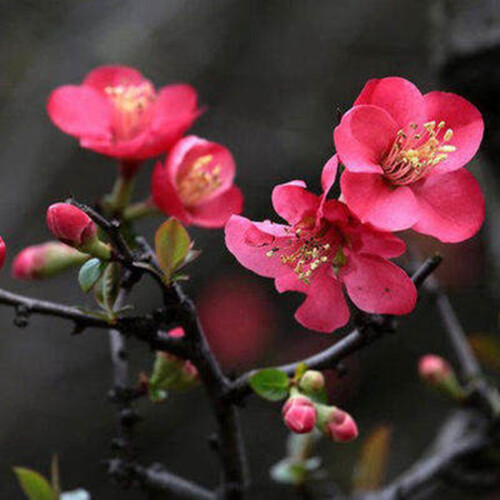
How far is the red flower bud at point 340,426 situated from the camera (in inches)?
25.5

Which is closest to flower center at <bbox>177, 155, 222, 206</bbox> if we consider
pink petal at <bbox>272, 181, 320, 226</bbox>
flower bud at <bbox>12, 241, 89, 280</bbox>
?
flower bud at <bbox>12, 241, 89, 280</bbox>

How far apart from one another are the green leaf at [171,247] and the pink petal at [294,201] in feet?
0.27

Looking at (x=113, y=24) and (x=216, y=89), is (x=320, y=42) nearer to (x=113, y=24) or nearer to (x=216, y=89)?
(x=216, y=89)

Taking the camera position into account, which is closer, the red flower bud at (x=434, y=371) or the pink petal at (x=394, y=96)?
the pink petal at (x=394, y=96)

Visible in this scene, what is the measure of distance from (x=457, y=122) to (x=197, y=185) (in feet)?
1.00

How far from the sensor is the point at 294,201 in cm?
59

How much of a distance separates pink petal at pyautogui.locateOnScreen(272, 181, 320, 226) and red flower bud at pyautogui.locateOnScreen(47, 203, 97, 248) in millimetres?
144

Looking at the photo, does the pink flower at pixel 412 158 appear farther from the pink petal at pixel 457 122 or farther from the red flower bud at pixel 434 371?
the red flower bud at pixel 434 371

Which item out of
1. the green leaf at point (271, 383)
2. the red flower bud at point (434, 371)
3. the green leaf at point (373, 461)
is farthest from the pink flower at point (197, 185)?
the green leaf at point (373, 461)

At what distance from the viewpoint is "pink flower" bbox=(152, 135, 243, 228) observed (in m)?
0.77

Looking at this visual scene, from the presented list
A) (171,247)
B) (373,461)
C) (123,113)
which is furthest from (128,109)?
(373,461)

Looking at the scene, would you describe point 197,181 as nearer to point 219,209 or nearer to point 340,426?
point 219,209

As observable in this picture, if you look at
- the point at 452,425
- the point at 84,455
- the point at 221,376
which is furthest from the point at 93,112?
the point at 84,455

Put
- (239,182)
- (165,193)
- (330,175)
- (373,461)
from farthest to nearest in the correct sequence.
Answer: (239,182)
(373,461)
(165,193)
(330,175)
